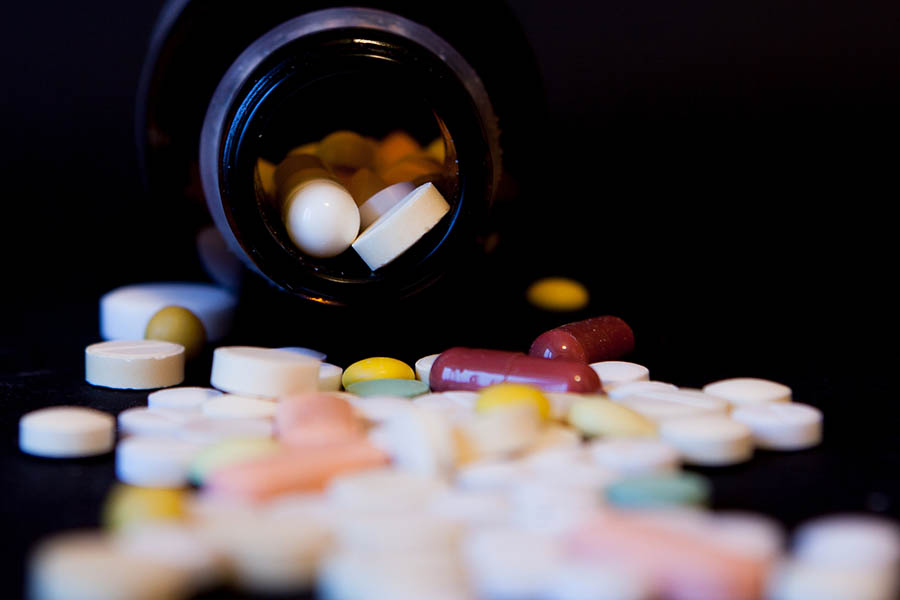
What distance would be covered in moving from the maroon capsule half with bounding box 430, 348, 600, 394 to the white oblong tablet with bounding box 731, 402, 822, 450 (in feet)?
0.57

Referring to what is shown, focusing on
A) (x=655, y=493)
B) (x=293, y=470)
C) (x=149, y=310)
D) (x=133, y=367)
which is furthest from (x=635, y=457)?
(x=149, y=310)

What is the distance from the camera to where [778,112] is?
2.20 m

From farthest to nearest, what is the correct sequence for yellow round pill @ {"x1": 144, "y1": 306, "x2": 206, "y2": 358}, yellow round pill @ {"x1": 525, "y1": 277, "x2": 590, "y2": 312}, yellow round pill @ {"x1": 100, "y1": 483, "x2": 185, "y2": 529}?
yellow round pill @ {"x1": 525, "y1": 277, "x2": 590, "y2": 312}
yellow round pill @ {"x1": 144, "y1": 306, "x2": 206, "y2": 358}
yellow round pill @ {"x1": 100, "y1": 483, "x2": 185, "y2": 529}

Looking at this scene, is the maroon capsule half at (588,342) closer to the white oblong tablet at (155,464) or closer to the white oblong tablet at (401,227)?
the white oblong tablet at (401,227)

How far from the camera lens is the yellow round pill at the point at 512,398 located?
43.5 inches

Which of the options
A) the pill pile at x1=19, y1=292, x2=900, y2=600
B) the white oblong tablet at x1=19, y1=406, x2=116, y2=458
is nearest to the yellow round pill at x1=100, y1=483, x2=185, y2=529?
the pill pile at x1=19, y1=292, x2=900, y2=600

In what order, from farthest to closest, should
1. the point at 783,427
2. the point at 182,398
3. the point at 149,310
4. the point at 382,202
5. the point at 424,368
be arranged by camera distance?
the point at 149,310, the point at 382,202, the point at 424,368, the point at 182,398, the point at 783,427

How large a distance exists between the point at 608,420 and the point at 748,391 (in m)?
0.22

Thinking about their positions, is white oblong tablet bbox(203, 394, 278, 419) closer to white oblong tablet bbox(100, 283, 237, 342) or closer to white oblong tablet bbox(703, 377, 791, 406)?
white oblong tablet bbox(100, 283, 237, 342)

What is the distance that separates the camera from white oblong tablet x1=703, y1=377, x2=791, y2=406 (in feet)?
4.00

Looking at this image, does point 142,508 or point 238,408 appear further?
point 238,408

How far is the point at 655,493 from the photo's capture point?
3.03 ft

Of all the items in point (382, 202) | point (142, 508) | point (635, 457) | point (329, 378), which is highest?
point (382, 202)

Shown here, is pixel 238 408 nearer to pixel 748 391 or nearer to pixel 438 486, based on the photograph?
pixel 438 486
